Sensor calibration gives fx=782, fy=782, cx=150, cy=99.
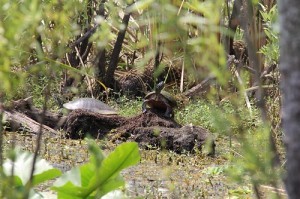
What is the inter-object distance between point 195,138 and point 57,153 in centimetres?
102

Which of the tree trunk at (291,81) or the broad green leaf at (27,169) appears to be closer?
the tree trunk at (291,81)

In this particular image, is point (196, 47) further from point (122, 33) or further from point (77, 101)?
point (122, 33)

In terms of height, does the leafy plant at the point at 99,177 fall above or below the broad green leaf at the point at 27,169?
below

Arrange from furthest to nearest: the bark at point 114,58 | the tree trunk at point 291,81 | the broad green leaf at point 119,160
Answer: the bark at point 114,58 < the broad green leaf at point 119,160 < the tree trunk at point 291,81

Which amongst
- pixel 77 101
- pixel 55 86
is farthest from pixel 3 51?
pixel 55 86

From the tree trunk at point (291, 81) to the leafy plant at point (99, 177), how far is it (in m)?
0.99

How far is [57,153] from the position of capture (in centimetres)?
553

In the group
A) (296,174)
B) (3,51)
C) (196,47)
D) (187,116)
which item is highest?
(187,116)

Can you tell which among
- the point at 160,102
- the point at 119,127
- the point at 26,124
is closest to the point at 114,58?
the point at 160,102

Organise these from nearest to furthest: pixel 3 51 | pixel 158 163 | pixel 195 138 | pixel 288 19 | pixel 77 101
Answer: pixel 288 19 < pixel 3 51 < pixel 158 163 < pixel 195 138 < pixel 77 101

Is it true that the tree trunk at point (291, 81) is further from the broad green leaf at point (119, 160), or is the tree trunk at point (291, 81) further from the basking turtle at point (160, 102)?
the basking turtle at point (160, 102)

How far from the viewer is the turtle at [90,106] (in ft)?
22.3

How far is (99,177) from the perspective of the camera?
6.88 feet

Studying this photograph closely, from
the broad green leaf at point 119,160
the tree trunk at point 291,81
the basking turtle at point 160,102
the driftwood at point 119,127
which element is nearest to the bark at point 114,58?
the basking turtle at point 160,102
